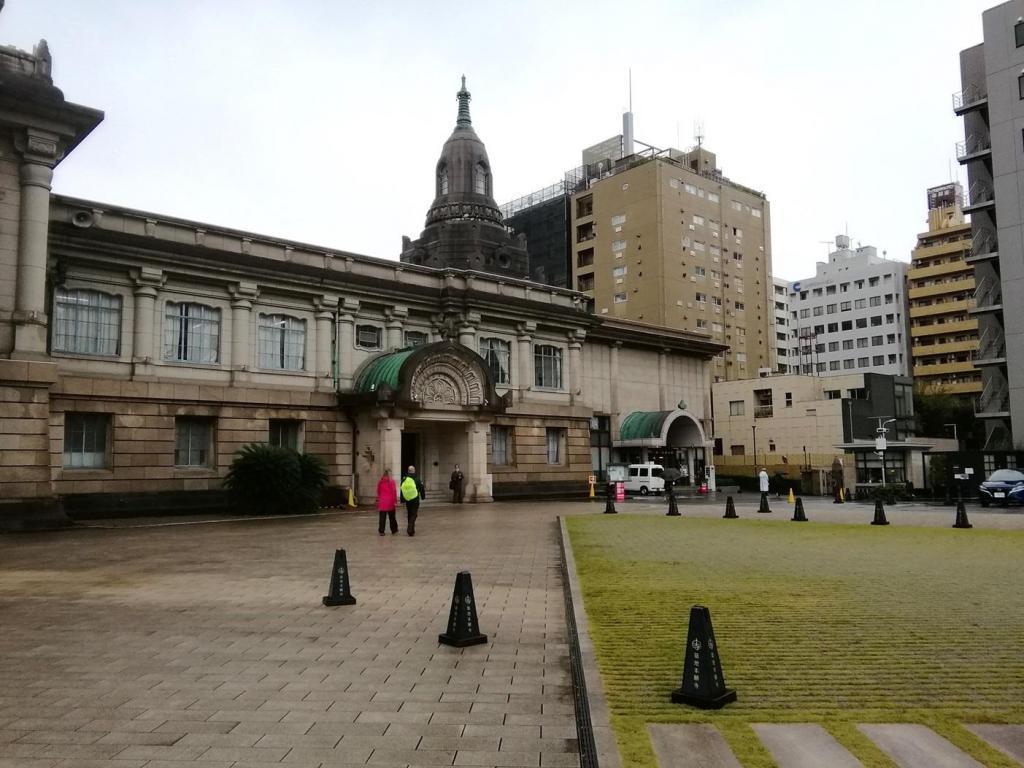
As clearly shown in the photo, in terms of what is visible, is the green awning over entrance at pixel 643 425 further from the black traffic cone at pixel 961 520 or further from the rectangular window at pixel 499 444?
the black traffic cone at pixel 961 520

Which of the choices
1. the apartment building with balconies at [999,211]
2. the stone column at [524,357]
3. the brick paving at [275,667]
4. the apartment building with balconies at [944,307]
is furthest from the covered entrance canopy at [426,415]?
the apartment building with balconies at [944,307]

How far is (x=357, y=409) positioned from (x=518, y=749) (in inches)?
1123

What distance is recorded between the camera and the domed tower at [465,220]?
153 feet

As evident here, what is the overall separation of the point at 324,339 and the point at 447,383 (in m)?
5.72

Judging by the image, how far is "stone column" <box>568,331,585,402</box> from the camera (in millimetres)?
42531

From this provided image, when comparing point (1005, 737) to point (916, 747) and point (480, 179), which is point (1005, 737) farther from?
point (480, 179)

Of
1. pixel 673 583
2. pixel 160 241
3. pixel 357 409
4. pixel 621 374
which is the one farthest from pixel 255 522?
pixel 621 374

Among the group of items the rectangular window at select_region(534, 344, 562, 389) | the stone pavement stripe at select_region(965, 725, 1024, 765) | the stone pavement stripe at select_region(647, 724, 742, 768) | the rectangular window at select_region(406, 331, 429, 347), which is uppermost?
the rectangular window at select_region(406, 331, 429, 347)

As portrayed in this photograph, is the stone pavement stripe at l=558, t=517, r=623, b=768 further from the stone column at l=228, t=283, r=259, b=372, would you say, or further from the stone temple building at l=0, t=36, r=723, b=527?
the stone column at l=228, t=283, r=259, b=372

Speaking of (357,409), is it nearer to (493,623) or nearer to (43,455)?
(43,455)

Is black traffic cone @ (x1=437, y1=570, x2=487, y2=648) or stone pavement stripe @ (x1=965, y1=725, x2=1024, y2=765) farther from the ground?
black traffic cone @ (x1=437, y1=570, x2=487, y2=648)

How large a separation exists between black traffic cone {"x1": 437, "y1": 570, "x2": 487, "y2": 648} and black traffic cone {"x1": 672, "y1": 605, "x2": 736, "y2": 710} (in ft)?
8.69

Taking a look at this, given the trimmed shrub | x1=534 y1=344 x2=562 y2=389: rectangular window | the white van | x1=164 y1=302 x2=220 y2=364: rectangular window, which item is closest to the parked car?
the white van

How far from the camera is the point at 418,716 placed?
574cm
